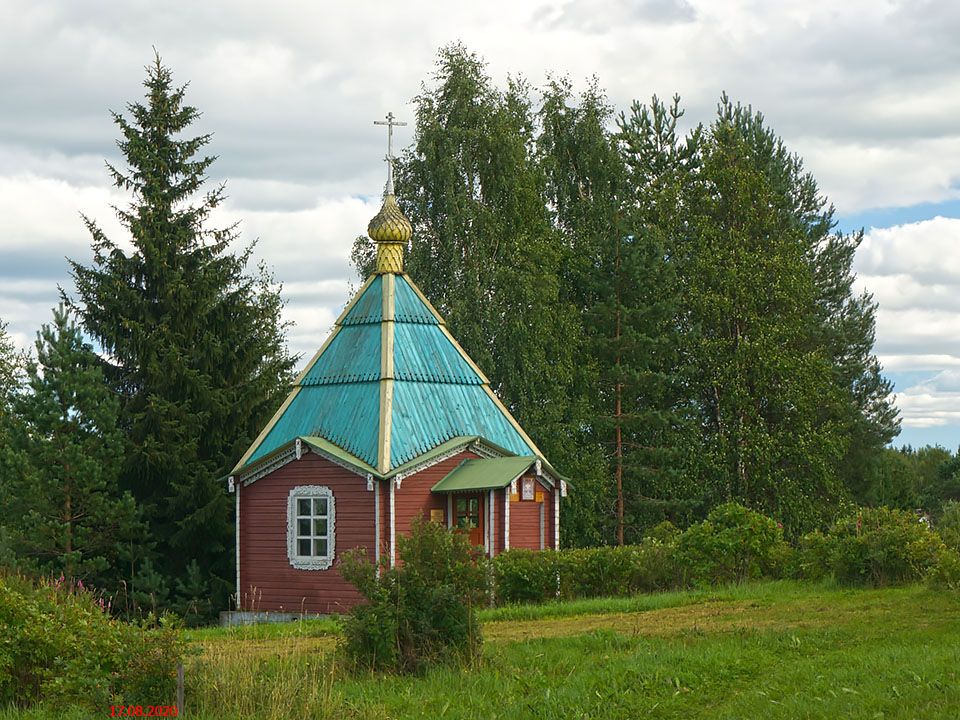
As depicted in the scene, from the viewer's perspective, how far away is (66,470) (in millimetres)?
24719

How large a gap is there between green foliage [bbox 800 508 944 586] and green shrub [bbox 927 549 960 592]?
1193 mm

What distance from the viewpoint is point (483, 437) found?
24797mm

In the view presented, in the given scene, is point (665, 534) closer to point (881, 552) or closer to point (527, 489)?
point (527, 489)

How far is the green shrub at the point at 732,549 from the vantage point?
66.4 feet

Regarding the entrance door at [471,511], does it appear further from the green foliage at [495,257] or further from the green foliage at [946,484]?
the green foliage at [946,484]

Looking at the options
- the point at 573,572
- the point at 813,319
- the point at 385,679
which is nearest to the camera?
the point at 385,679

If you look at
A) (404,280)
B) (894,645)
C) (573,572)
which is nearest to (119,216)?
(404,280)

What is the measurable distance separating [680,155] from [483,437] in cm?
1782

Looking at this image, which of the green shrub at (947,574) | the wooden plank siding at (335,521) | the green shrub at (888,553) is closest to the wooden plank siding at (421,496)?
the wooden plank siding at (335,521)

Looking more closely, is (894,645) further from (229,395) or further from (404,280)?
(229,395)

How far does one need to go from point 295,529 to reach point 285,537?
279mm

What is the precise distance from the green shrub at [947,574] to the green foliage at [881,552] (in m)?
1.19

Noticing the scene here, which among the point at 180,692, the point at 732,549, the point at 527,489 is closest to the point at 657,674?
the point at 180,692

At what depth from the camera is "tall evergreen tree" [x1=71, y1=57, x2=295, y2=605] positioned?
26906 millimetres
